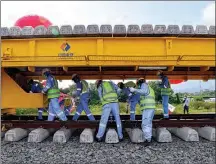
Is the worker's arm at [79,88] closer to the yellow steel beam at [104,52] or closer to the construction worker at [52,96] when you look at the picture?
the construction worker at [52,96]

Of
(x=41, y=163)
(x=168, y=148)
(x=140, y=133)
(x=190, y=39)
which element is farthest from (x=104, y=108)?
(x=190, y=39)

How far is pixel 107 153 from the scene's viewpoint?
4.96 metres

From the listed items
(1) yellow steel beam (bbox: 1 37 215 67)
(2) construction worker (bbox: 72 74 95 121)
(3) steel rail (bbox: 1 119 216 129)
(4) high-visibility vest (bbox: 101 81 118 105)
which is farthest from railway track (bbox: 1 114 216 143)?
(1) yellow steel beam (bbox: 1 37 215 67)

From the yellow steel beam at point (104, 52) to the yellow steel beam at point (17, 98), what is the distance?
2.65ft

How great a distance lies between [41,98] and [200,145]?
4267mm

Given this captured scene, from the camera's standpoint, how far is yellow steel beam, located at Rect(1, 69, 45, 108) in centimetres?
715

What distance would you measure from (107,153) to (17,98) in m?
3.46

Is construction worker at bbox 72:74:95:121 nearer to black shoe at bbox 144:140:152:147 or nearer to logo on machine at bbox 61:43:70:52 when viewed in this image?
logo on machine at bbox 61:43:70:52

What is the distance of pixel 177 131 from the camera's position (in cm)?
659

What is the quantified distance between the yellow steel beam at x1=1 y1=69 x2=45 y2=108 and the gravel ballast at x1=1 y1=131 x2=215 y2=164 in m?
1.43

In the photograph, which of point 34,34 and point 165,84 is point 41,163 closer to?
point 34,34

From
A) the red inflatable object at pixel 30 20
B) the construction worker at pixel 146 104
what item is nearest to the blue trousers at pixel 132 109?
the construction worker at pixel 146 104

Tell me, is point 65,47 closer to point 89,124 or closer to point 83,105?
point 83,105

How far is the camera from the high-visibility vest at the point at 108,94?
6203mm
